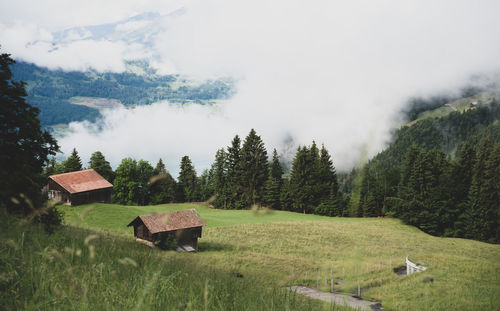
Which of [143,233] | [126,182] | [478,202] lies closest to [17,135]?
[143,233]

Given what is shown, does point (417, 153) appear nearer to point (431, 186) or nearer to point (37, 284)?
point (431, 186)

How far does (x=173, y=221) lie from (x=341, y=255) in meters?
31.6

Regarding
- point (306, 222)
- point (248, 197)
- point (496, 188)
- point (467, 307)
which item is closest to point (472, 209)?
point (496, 188)

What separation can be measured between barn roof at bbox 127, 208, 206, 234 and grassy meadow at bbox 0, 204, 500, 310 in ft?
7.37

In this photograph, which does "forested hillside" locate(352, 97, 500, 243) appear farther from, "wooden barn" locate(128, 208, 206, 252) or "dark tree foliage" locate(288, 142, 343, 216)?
"wooden barn" locate(128, 208, 206, 252)

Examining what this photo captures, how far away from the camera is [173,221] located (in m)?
33.6

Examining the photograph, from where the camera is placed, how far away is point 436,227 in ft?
198

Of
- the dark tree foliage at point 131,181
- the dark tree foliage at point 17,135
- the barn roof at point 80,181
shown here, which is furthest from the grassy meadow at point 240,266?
the dark tree foliage at point 131,181

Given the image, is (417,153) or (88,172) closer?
(88,172)

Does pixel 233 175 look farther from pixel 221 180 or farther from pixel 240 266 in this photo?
pixel 240 266

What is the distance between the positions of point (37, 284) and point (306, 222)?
56176mm

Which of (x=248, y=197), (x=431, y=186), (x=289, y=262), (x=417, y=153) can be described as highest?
(x=417, y=153)

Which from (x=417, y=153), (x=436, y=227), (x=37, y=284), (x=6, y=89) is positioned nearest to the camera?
(x=37, y=284)

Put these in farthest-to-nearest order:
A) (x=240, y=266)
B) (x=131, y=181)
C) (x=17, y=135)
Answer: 1. (x=131, y=181)
2. (x=17, y=135)
3. (x=240, y=266)
